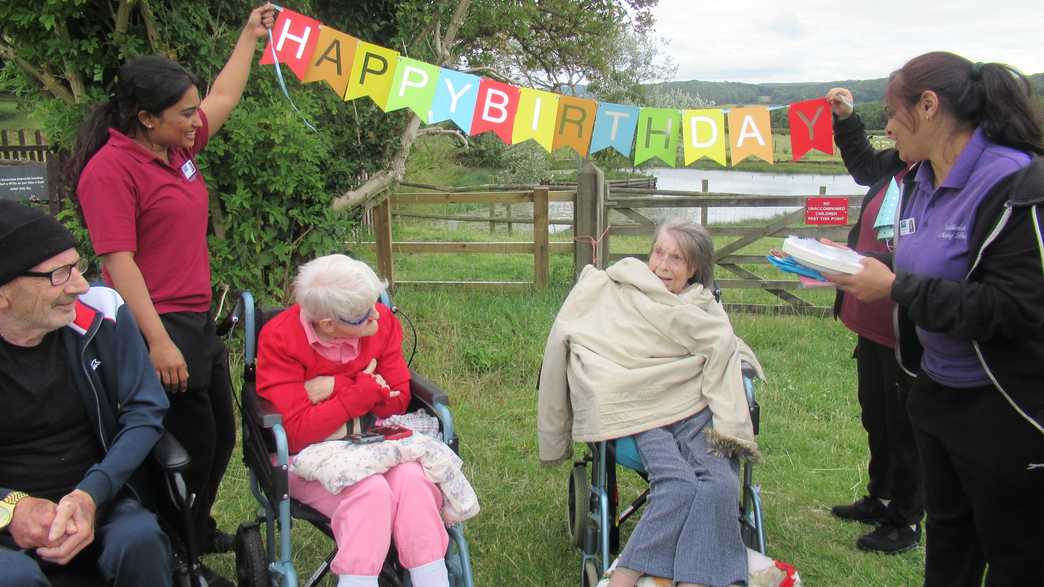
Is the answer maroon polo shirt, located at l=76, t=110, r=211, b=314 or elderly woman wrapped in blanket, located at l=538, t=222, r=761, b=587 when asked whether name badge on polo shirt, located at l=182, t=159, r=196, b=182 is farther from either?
elderly woman wrapped in blanket, located at l=538, t=222, r=761, b=587

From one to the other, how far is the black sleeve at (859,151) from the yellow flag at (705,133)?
508mm

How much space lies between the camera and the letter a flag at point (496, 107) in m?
3.45

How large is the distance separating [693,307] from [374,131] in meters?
3.65

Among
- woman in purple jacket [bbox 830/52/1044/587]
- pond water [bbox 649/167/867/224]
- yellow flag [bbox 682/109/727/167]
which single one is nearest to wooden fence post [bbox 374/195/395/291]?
Answer: yellow flag [bbox 682/109/727/167]

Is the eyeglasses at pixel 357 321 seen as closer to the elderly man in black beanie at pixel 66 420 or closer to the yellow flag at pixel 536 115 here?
the elderly man in black beanie at pixel 66 420

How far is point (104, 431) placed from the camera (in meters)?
2.08

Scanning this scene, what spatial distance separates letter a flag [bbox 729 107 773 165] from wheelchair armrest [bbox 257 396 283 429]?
2.29 m

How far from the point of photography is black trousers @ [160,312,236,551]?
8.22ft

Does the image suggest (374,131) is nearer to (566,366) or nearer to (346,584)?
(566,366)

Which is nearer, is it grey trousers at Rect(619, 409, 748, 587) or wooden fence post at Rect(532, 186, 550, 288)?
grey trousers at Rect(619, 409, 748, 587)

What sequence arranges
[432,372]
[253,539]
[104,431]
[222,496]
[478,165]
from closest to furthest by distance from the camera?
[104,431] < [253,539] < [222,496] < [432,372] < [478,165]

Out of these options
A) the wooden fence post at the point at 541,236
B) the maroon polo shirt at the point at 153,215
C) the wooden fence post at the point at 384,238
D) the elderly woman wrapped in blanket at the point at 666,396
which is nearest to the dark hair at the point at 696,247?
the elderly woman wrapped in blanket at the point at 666,396

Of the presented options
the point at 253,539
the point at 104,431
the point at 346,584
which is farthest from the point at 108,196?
the point at 346,584

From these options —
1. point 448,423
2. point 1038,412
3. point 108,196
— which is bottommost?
point 448,423
